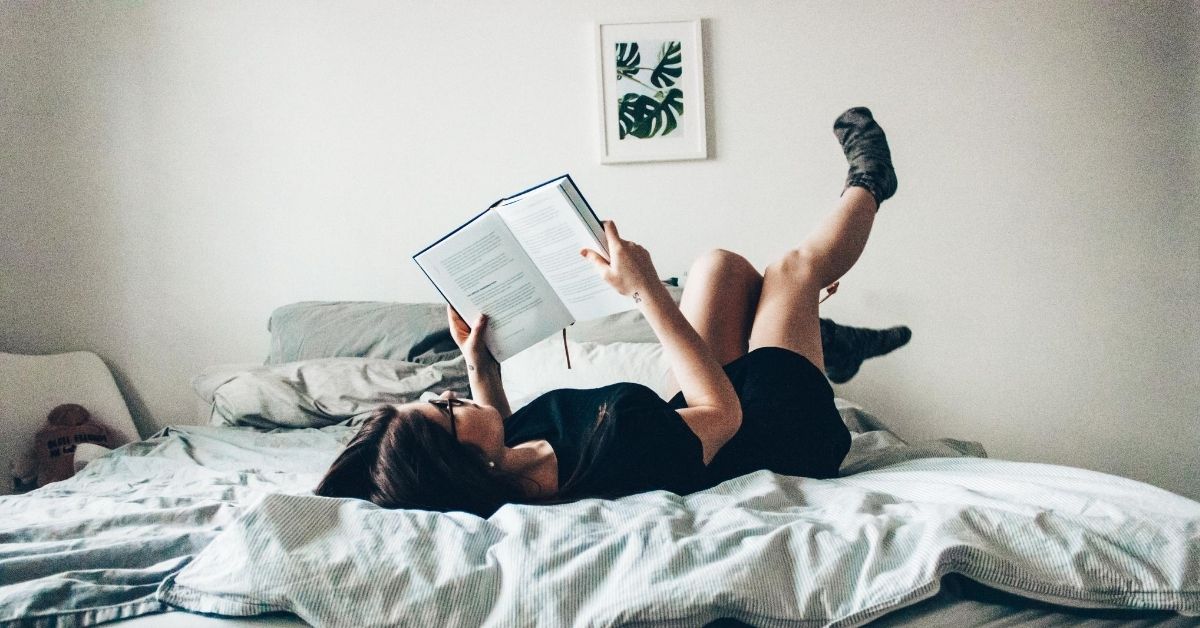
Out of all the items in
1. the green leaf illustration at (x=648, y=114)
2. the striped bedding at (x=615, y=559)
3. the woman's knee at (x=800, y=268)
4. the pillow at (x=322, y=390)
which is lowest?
the pillow at (x=322, y=390)

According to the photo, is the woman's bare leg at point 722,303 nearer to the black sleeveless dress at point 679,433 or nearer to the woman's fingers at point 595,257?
the black sleeveless dress at point 679,433

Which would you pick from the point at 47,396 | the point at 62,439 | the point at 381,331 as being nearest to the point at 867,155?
the point at 381,331

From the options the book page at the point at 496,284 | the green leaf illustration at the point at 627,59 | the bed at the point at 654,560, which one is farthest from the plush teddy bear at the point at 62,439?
the green leaf illustration at the point at 627,59

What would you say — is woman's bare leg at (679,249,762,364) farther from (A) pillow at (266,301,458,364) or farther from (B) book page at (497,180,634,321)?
(A) pillow at (266,301,458,364)

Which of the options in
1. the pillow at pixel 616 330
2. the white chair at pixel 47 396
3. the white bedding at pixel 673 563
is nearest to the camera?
the white bedding at pixel 673 563

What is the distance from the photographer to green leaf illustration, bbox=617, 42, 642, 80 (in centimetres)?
259

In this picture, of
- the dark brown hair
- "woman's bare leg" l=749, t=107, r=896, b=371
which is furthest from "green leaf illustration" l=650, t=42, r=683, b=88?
the dark brown hair

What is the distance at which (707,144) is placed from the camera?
8.66 feet

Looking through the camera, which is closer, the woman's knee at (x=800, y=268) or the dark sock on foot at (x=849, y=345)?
the woman's knee at (x=800, y=268)

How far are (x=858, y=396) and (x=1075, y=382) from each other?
29.0 inches

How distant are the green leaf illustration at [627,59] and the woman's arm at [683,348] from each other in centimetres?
150

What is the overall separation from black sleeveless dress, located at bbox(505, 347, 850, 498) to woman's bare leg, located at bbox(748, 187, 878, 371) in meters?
0.07

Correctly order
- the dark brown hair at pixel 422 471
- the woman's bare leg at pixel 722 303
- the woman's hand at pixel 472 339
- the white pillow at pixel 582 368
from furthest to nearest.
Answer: the white pillow at pixel 582 368
the woman's bare leg at pixel 722 303
the woman's hand at pixel 472 339
the dark brown hair at pixel 422 471

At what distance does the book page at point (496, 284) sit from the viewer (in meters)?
1.28
